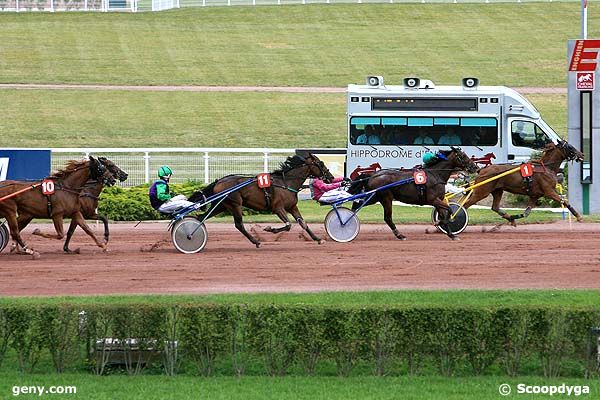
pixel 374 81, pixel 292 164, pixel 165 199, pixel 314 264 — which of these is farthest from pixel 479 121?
pixel 165 199

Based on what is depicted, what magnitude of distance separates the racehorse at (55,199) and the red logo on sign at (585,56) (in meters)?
7.32

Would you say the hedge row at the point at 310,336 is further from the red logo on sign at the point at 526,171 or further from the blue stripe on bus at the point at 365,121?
the blue stripe on bus at the point at 365,121

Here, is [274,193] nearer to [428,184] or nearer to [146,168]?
[428,184]

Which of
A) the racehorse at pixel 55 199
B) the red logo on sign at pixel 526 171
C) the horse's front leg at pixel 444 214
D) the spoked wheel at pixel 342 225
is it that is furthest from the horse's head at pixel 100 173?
the red logo on sign at pixel 526 171

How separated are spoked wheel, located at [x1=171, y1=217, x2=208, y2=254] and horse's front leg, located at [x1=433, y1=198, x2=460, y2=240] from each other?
3.59 m

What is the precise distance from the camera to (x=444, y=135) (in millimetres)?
27516

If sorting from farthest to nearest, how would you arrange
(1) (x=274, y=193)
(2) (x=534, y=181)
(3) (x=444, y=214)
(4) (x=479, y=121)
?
(4) (x=479, y=121)
(2) (x=534, y=181)
(3) (x=444, y=214)
(1) (x=274, y=193)

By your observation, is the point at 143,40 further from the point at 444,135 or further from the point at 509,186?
the point at 509,186

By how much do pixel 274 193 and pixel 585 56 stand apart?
535 centimetres

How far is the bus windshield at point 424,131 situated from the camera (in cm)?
2741

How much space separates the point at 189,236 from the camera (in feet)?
60.1

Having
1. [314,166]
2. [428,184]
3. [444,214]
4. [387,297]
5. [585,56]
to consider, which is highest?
[585,56]

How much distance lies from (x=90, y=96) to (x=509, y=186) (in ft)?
79.2

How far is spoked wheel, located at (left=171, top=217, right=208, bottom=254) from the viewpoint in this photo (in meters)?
18.2
